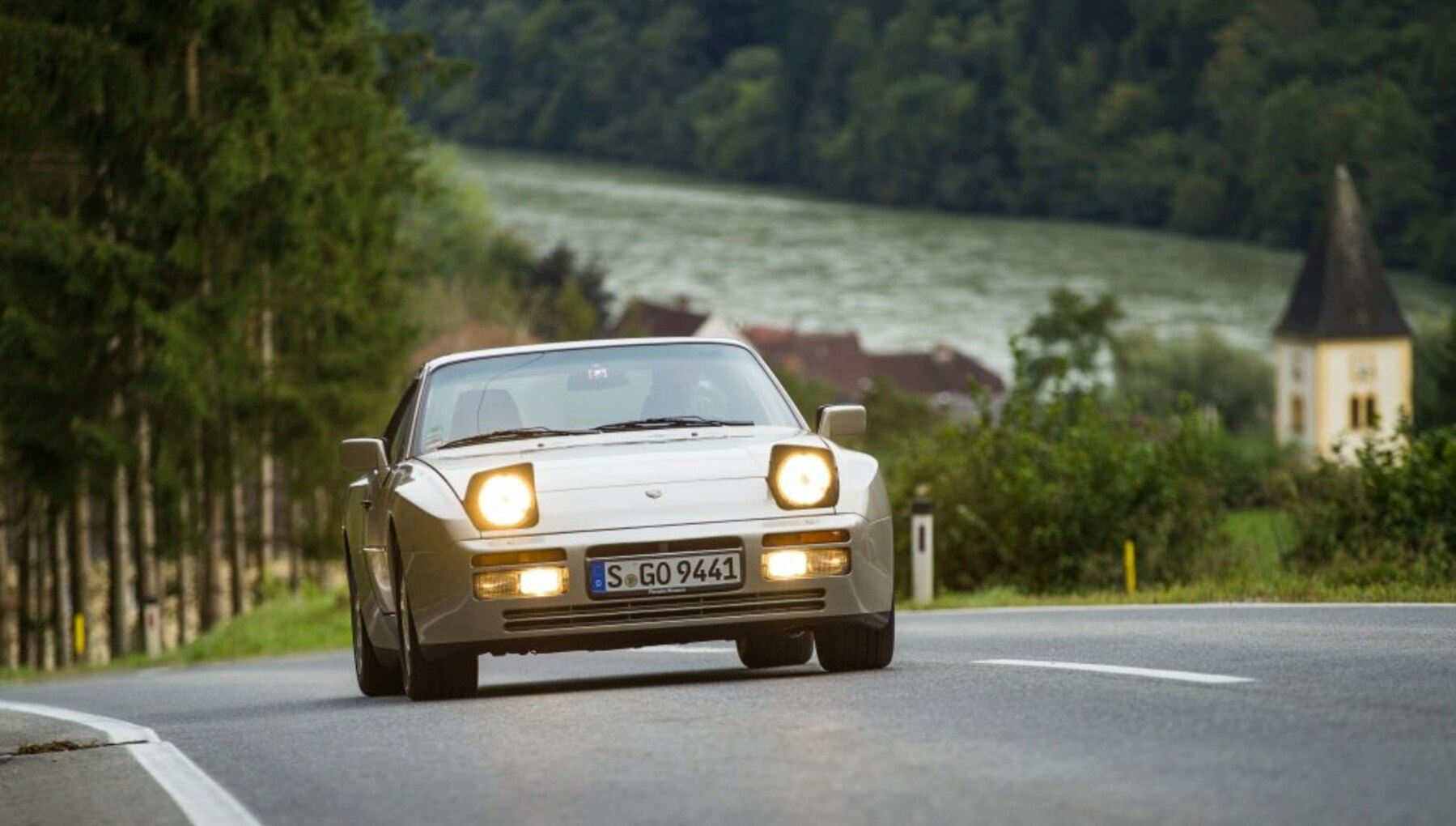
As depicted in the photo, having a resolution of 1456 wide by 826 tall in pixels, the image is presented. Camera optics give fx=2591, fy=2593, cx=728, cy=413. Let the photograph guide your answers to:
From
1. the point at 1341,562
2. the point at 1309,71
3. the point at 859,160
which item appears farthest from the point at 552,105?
the point at 1341,562

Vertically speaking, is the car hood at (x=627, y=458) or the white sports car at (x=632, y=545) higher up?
the car hood at (x=627, y=458)

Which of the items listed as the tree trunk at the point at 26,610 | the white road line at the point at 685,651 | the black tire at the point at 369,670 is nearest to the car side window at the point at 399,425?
the black tire at the point at 369,670

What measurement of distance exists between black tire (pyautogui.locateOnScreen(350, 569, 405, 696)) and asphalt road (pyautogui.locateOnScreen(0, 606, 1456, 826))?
247 millimetres

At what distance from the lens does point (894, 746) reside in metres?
7.48

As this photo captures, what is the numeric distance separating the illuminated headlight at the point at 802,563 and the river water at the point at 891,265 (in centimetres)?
11458

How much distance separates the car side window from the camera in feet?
37.5

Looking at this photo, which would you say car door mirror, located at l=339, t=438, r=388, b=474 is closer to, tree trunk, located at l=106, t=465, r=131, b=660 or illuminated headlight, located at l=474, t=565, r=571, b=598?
illuminated headlight, located at l=474, t=565, r=571, b=598

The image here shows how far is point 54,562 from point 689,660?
3794cm

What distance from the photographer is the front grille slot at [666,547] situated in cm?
980

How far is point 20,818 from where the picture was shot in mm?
7871

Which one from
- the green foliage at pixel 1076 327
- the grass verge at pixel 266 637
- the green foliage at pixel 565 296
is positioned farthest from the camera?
the green foliage at pixel 1076 327

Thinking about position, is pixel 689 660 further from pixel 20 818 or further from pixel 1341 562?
pixel 1341 562

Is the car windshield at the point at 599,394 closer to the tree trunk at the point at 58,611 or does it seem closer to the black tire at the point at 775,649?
the black tire at the point at 775,649

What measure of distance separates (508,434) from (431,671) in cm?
103
